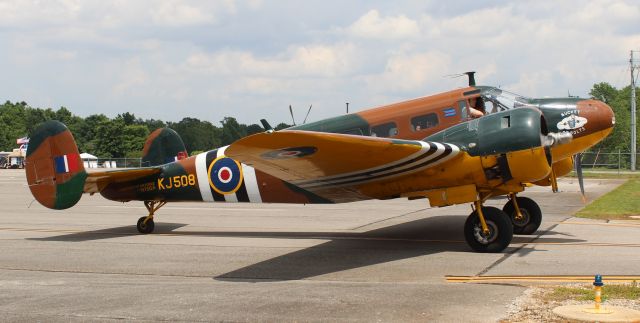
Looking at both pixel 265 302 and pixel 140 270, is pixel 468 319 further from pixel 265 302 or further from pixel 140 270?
pixel 140 270

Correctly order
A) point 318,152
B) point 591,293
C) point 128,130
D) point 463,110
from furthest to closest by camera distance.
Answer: point 128,130 < point 463,110 < point 318,152 < point 591,293

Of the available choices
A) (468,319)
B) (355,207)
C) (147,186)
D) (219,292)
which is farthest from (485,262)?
(355,207)

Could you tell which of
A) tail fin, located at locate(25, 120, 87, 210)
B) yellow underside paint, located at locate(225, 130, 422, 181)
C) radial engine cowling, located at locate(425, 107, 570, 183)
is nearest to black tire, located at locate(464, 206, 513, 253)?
radial engine cowling, located at locate(425, 107, 570, 183)

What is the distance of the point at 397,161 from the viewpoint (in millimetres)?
11250

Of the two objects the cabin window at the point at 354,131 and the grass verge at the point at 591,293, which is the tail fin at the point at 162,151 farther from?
the grass verge at the point at 591,293

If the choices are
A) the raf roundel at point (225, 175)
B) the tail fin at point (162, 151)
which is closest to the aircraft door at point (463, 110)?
the raf roundel at point (225, 175)

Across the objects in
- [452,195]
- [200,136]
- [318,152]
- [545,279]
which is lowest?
[545,279]

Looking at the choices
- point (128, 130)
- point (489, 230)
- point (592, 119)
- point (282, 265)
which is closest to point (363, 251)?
point (282, 265)

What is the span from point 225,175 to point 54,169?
418 centimetres

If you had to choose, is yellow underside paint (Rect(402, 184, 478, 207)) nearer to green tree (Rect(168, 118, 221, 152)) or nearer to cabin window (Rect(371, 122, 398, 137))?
cabin window (Rect(371, 122, 398, 137))

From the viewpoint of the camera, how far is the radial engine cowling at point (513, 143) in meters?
11.0

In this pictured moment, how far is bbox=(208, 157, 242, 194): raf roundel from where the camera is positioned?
47.8ft

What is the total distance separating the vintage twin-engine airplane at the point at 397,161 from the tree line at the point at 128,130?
46.3 meters

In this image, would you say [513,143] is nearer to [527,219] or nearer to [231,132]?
[527,219]
